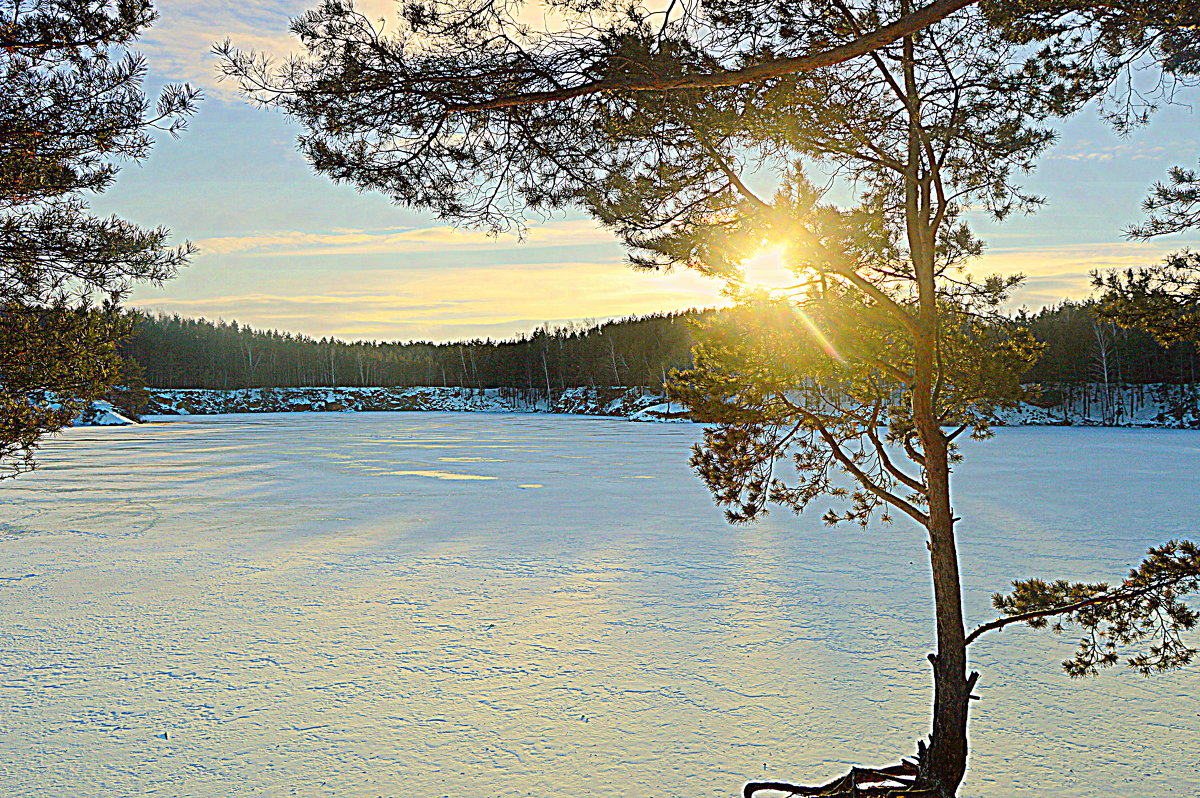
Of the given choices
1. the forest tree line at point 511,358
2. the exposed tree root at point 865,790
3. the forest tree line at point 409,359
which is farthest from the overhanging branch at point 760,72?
the forest tree line at point 409,359

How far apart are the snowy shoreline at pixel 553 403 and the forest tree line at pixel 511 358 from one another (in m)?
1.27

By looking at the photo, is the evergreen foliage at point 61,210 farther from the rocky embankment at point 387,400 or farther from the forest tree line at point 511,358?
the rocky embankment at point 387,400

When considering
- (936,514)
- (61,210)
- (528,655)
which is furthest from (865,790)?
(61,210)

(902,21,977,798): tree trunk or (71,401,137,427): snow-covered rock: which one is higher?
(902,21,977,798): tree trunk

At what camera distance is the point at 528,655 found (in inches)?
223

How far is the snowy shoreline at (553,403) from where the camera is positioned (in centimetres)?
4350

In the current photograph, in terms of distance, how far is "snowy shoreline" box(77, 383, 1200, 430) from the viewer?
43500mm

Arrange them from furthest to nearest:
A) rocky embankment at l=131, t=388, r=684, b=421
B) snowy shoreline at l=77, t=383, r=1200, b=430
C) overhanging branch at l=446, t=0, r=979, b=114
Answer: rocky embankment at l=131, t=388, r=684, b=421 → snowy shoreline at l=77, t=383, r=1200, b=430 → overhanging branch at l=446, t=0, r=979, b=114

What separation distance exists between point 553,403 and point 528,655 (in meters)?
69.0

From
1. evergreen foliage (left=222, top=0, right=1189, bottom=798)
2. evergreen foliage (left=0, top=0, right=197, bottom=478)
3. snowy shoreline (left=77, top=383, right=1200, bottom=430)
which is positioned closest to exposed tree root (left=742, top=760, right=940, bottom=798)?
evergreen foliage (left=222, top=0, right=1189, bottom=798)

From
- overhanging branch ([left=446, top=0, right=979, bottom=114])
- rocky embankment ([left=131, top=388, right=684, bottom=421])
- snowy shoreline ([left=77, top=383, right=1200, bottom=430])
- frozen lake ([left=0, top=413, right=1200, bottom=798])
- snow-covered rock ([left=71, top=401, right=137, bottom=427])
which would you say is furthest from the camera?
rocky embankment ([left=131, top=388, right=684, bottom=421])

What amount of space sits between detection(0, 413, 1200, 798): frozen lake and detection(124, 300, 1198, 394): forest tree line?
35425 millimetres

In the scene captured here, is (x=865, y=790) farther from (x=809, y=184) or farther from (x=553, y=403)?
(x=553, y=403)

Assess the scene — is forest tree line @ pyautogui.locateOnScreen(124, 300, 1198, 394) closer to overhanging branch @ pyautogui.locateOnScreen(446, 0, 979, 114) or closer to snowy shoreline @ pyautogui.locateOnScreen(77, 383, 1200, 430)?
snowy shoreline @ pyautogui.locateOnScreen(77, 383, 1200, 430)
